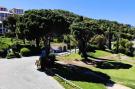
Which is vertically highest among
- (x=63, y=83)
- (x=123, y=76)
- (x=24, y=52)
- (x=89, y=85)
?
(x=24, y=52)

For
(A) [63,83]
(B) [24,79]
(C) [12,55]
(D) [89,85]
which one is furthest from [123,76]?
(C) [12,55]

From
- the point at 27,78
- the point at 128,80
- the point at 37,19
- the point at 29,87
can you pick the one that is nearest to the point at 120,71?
the point at 128,80

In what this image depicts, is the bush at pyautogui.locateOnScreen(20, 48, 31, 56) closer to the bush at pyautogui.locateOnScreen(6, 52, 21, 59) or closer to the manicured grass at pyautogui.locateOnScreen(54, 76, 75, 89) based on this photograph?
the bush at pyautogui.locateOnScreen(6, 52, 21, 59)

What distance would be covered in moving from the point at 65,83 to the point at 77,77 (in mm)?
7328

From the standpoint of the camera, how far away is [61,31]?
5816 cm

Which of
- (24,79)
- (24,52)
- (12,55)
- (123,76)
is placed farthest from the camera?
(24,52)

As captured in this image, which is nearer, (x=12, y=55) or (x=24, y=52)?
(x=12, y=55)

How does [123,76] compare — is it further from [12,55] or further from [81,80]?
[12,55]

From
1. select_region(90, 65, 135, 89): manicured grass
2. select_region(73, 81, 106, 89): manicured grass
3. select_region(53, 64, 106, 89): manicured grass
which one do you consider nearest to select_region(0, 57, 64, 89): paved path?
select_region(53, 64, 106, 89): manicured grass

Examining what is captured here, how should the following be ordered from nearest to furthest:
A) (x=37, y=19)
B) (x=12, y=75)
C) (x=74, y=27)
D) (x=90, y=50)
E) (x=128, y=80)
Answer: (x=12, y=75) < (x=128, y=80) < (x=37, y=19) < (x=74, y=27) < (x=90, y=50)

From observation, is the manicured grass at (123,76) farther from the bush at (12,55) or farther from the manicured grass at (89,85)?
the bush at (12,55)

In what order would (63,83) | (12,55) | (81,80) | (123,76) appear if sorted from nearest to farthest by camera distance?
(63,83), (81,80), (123,76), (12,55)

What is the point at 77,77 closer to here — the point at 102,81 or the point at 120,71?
the point at 102,81

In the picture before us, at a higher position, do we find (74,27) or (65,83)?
(74,27)
